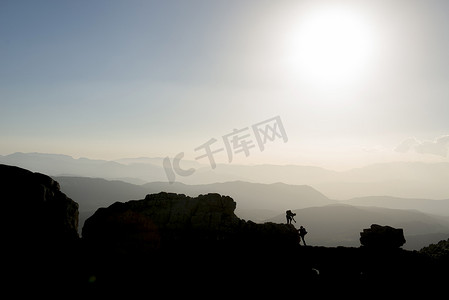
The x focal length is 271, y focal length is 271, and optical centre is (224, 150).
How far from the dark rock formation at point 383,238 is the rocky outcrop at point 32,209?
26410 mm

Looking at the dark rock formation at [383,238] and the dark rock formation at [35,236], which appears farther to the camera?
the dark rock formation at [383,238]

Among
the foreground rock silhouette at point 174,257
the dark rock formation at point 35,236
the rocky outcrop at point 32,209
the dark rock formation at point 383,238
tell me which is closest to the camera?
the dark rock formation at point 35,236

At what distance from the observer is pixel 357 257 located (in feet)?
79.0

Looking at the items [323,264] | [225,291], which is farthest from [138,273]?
[323,264]

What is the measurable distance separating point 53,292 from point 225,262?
13.1 m

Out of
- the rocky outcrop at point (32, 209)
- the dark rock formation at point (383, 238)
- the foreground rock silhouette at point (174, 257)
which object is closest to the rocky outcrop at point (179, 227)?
the foreground rock silhouette at point (174, 257)

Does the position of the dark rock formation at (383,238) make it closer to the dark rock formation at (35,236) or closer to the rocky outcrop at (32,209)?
the dark rock formation at (35,236)

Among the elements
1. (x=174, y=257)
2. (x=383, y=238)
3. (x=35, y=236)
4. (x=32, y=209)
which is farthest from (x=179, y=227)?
(x=383, y=238)

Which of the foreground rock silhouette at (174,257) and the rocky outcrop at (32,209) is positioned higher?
the rocky outcrop at (32,209)

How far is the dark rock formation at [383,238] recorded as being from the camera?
83.0 feet

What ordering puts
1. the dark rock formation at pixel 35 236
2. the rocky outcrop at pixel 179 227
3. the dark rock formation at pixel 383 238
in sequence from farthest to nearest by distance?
the rocky outcrop at pixel 179 227 → the dark rock formation at pixel 383 238 → the dark rock formation at pixel 35 236

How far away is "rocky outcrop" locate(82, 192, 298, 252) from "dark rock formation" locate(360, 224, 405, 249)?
6.98m

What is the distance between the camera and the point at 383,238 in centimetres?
2553

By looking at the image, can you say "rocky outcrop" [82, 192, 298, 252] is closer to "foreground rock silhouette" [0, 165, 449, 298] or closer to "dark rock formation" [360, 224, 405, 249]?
"foreground rock silhouette" [0, 165, 449, 298]
